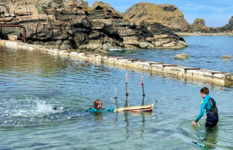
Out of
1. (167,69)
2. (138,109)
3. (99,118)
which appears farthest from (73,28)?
(99,118)

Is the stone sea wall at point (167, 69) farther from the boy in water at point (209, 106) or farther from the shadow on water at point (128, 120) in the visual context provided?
the boy in water at point (209, 106)

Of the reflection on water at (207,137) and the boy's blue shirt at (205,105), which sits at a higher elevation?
the boy's blue shirt at (205,105)

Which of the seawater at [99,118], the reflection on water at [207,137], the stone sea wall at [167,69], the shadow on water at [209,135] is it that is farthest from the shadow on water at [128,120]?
the stone sea wall at [167,69]

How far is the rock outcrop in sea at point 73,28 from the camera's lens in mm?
63797

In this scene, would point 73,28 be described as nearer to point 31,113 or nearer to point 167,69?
point 167,69

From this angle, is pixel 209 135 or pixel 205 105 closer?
pixel 205 105

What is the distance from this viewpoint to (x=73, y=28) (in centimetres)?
6981

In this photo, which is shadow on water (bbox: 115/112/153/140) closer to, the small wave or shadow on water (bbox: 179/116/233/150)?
shadow on water (bbox: 179/116/233/150)

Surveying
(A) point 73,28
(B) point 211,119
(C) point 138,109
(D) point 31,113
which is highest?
(A) point 73,28

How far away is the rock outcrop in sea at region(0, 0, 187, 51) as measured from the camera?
6380 centimetres

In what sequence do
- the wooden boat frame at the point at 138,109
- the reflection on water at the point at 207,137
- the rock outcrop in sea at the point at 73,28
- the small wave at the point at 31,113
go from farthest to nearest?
the rock outcrop in sea at the point at 73,28
the wooden boat frame at the point at 138,109
the small wave at the point at 31,113
the reflection on water at the point at 207,137

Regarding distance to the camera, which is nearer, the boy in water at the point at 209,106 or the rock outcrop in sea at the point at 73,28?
the boy in water at the point at 209,106

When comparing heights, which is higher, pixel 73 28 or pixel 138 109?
pixel 73 28

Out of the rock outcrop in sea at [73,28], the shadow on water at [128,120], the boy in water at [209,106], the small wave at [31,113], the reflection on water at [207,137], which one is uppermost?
the rock outcrop in sea at [73,28]
